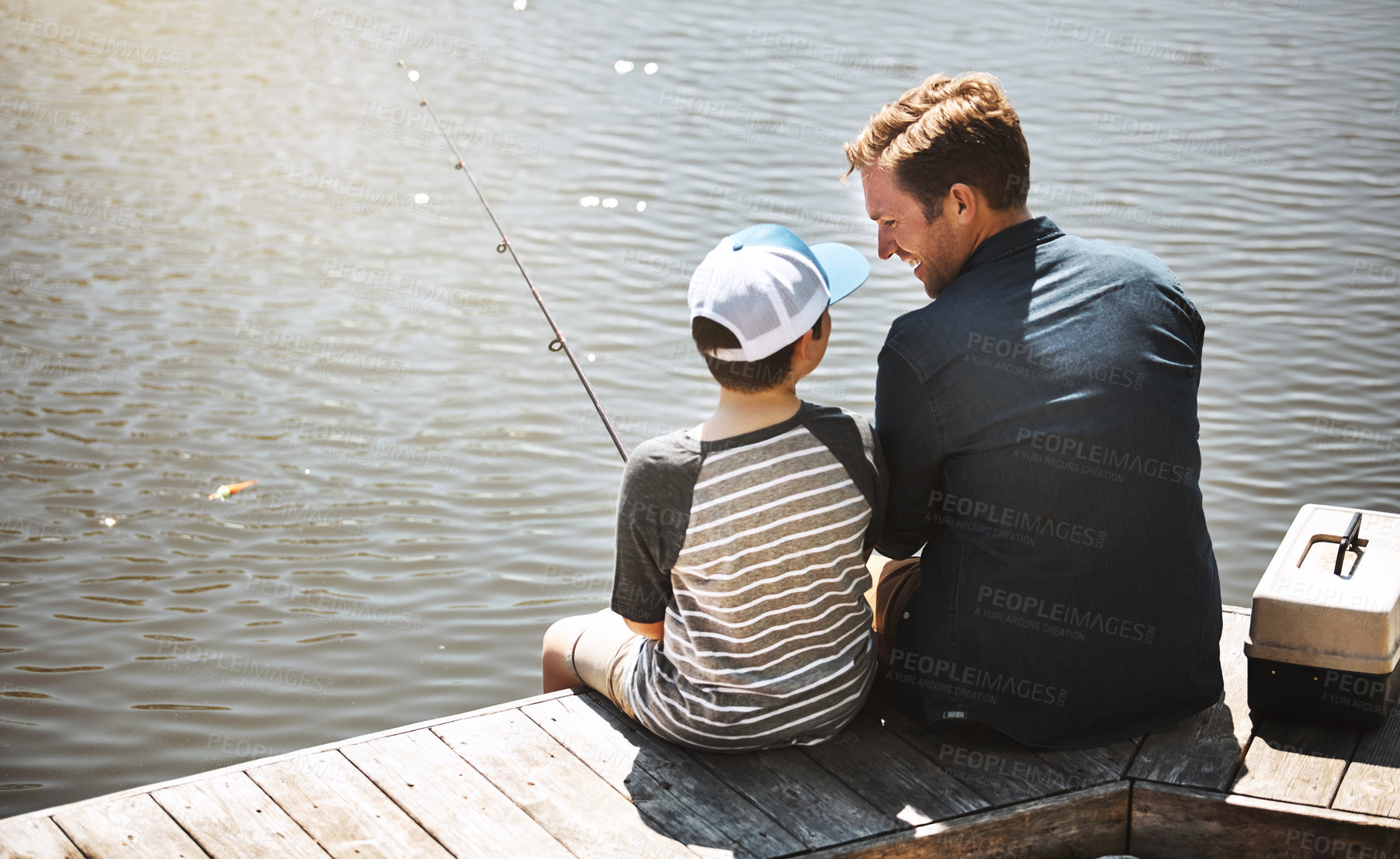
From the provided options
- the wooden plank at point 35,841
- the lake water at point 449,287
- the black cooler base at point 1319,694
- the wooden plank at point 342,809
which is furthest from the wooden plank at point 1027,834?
the lake water at point 449,287

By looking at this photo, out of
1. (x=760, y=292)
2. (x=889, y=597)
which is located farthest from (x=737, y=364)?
(x=889, y=597)

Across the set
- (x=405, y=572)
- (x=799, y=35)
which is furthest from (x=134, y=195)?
(x=799, y=35)

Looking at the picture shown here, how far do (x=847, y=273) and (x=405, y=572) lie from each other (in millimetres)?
2113

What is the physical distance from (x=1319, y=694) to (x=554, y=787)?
1.36 meters

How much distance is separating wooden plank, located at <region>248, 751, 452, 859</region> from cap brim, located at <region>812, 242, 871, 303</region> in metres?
1.12

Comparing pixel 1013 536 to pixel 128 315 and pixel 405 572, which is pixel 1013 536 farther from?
pixel 128 315

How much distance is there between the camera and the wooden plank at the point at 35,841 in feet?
6.73

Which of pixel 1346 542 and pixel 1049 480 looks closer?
pixel 1049 480

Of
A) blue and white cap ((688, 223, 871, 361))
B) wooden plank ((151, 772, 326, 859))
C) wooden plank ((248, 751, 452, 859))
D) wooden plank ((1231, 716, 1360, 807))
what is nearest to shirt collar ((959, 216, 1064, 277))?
blue and white cap ((688, 223, 871, 361))

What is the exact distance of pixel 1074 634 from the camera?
207 cm

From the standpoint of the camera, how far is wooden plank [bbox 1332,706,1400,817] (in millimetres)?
2090

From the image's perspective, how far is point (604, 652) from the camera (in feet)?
8.02

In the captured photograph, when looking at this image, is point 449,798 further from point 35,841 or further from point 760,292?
point 760,292

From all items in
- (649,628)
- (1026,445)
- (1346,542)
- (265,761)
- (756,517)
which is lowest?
(265,761)
